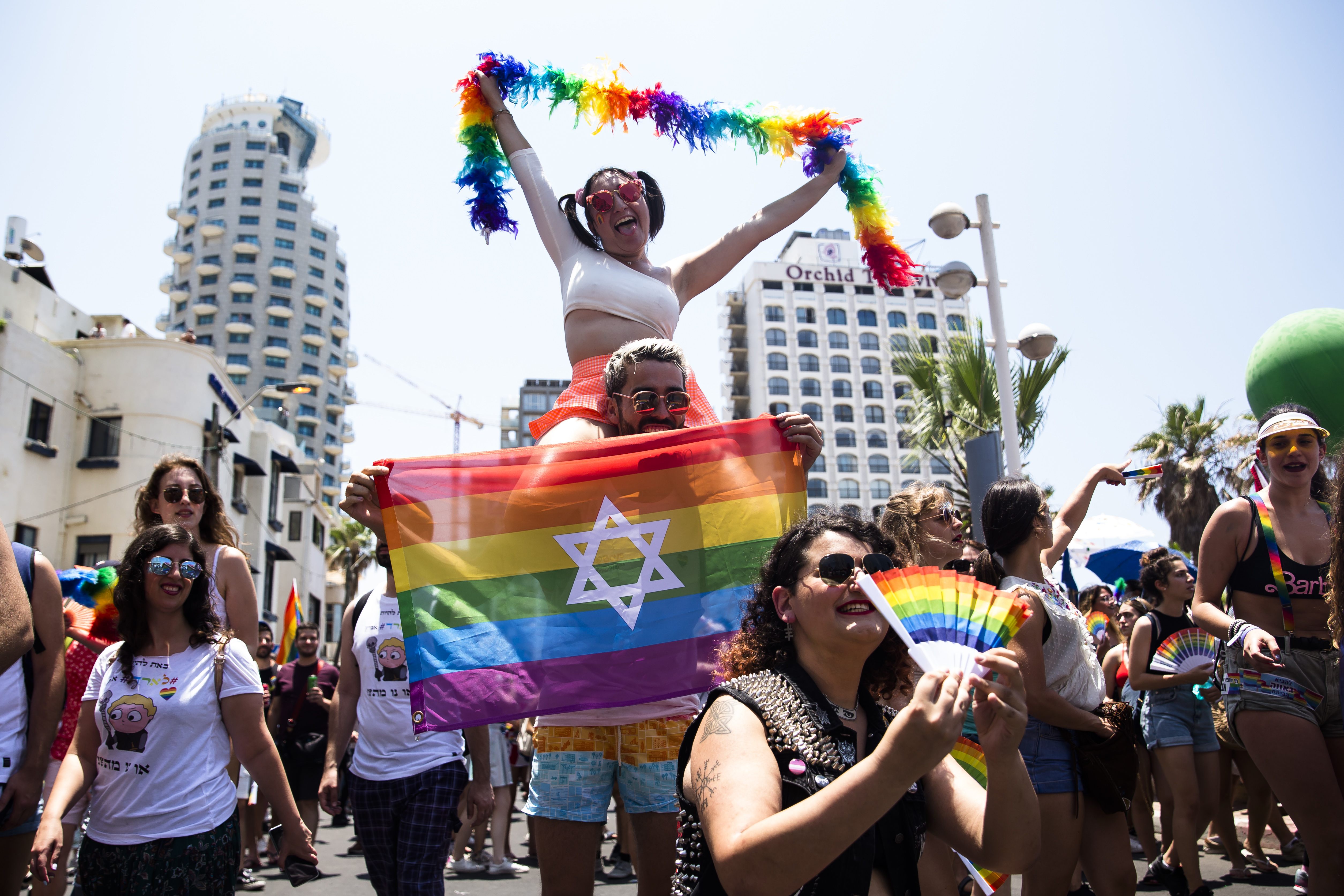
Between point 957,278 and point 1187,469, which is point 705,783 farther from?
point 1187,469

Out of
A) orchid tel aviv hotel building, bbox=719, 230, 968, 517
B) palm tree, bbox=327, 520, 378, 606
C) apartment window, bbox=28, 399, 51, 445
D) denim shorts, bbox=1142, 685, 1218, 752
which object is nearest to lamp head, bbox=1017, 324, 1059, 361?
denim shorts, bbox=1142, 685, 1218, 752

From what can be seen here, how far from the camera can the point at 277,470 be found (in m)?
46.3

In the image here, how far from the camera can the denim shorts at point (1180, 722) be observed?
6.08 metres

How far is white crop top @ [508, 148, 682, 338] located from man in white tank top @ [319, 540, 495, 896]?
1266 mm

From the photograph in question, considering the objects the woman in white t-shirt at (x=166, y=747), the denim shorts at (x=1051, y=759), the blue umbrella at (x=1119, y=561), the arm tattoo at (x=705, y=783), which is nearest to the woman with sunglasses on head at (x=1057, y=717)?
the denim shorts at (x=1051, y=759)

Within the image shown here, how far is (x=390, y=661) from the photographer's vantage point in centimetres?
456

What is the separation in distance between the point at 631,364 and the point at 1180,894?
15.5 ft

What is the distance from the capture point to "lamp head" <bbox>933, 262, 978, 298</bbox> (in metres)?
10.8

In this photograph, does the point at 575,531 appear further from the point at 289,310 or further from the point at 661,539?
the point at 289,310

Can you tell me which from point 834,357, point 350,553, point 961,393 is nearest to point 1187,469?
point 961,393

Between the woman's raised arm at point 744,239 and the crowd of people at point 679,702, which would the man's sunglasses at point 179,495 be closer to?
the crowd of people at point 679,702

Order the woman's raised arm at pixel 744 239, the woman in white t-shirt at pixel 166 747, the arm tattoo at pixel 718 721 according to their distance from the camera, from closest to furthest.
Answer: the arm tattoo at pixel 718 721 → the woman in white t-shirt at pixel 166 747 → the woman's raised arm at pixel 744 239

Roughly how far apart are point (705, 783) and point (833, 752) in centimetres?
32

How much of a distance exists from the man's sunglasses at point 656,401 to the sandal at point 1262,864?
578 centimetres
